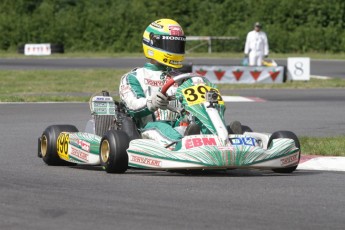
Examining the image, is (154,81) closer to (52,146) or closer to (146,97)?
(146,97)

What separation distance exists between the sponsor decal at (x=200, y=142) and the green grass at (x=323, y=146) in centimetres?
238

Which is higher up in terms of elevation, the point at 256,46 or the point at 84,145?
the point at 84,145

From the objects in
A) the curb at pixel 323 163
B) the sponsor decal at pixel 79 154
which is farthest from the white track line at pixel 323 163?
the sponsor decal at pixel 79 154

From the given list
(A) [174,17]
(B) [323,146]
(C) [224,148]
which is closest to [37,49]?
(A) [174,17]

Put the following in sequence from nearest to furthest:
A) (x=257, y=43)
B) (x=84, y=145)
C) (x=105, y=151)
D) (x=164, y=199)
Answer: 1. (x=164, y=199)
2. (x=105, y=151)
3. (x=84, y=145)
4. (x=257, y=43)

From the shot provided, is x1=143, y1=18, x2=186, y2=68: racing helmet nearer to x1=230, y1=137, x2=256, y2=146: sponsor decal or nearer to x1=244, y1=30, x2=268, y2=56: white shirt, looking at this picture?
x1=230, y1=137, x2=256, y2=146: sponsor decal

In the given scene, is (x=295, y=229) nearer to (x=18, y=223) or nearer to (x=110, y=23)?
(x=18, y=223)

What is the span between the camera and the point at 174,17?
168 feet

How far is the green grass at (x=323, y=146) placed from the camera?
11160mm

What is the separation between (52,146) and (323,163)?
8.44 ft

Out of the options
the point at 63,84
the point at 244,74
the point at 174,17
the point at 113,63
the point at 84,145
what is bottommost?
the point at 174,17

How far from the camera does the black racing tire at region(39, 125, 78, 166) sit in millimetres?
10531

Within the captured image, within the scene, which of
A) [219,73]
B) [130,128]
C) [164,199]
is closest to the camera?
[164,199]

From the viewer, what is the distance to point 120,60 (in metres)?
40.1
